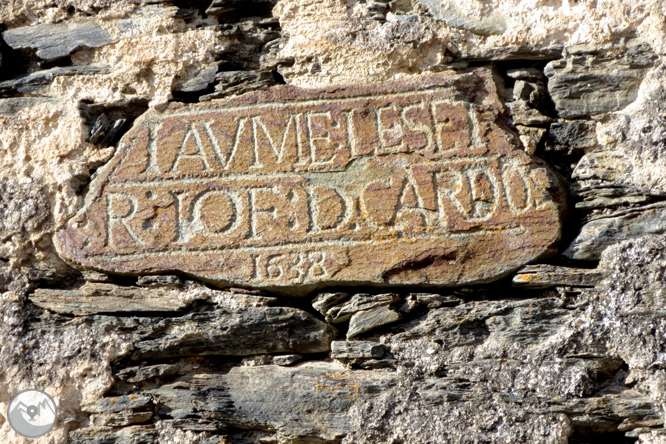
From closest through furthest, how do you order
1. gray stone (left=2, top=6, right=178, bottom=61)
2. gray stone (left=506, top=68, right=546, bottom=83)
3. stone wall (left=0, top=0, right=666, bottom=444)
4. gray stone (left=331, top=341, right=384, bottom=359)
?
1. stone wall (left=0, top=0, right=666, bottom=444)
2. gray stone (left=331, top=341, right=384, bottom=359)
3. gray stone (left=506, top=68, right=546, bottom=83)
4. gray stone (left=2, top=6, right=178, bottom=61)

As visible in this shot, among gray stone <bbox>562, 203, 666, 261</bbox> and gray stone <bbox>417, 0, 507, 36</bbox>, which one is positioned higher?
gray stone <bbox>417, 0, 507, 36</bbox>

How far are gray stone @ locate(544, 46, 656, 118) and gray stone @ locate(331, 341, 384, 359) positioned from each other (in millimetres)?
1260

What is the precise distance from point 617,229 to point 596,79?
0.65 m

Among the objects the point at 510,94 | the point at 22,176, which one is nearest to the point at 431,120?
the point at 510,94

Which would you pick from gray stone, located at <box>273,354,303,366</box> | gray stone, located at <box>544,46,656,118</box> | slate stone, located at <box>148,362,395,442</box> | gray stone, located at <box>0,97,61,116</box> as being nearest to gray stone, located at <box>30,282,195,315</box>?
slate stone, located at <box>148,362,395,442</box>

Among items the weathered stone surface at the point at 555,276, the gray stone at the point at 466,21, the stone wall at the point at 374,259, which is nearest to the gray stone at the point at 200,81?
the stone wall at the point at 374,259

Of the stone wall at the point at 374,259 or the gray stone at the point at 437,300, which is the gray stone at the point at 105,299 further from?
the gray stone at the point at 437,300

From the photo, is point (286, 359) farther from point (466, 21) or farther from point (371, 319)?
point (466, 21)

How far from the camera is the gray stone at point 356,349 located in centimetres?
269

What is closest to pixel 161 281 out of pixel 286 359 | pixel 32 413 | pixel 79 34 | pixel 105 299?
pixel 105 299

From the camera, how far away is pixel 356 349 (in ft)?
8.87

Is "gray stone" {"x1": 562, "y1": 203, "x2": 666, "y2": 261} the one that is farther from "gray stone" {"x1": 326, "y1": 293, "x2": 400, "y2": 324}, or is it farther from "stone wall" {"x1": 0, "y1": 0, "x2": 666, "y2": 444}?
"gray stone" {"x1": 326, "y1": 293, "x2": 400, "y2": 324}

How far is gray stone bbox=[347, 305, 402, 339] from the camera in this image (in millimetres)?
2713

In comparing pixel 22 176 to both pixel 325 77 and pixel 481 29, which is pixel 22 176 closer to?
pixel 325 77
